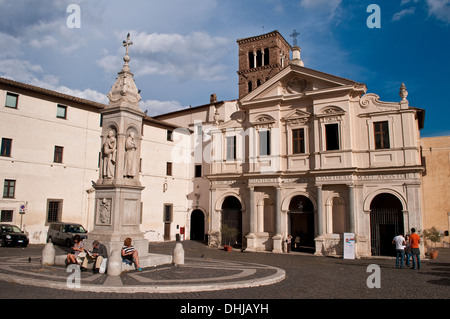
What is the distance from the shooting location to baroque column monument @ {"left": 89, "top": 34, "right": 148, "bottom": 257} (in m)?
11.8

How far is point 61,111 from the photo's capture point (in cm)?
2531

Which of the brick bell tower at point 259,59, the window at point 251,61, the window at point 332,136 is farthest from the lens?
the window at point 251,61

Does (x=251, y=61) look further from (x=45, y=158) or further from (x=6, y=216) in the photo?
(x=6, y=216)

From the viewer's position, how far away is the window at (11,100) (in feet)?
74.7

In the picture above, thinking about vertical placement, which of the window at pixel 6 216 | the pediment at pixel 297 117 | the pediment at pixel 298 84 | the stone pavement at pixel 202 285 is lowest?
the stone pavement at pixel 202 285

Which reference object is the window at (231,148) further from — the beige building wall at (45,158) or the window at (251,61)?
the window at (251,61)

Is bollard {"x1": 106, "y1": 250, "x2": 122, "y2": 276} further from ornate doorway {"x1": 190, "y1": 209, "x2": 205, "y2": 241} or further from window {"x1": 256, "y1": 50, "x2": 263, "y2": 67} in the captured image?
window {"x1": 256, "y1": 50, "x2": 263, "y2": 67}

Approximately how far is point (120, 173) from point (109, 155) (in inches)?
32.5

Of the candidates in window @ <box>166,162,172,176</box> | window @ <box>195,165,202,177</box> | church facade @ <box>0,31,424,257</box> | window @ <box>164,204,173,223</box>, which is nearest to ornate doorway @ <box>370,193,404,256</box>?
church facade @ <box>0,31,424,257</box>

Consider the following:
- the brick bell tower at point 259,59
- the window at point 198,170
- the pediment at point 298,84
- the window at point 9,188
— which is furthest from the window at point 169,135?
the brick bell tower at point 259,59

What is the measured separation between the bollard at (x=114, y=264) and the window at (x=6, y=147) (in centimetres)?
1629

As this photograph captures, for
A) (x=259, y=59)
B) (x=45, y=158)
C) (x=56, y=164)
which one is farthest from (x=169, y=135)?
(x=259, y=59)
